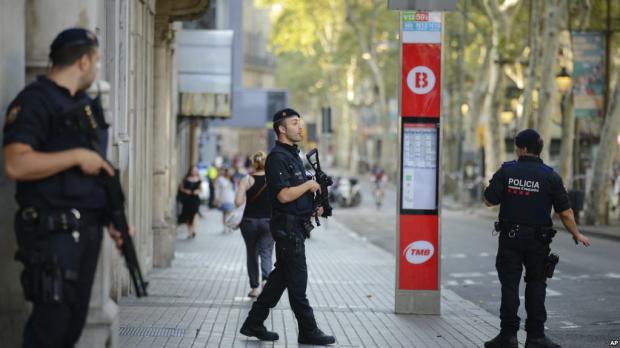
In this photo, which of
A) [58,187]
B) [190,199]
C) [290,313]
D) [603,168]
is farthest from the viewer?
[603,168]

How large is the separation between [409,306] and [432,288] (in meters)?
→ 0.29

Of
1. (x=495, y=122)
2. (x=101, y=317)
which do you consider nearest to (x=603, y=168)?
(x=495, y=122)

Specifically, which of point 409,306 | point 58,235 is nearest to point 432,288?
point 409,306

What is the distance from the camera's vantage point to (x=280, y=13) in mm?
71688

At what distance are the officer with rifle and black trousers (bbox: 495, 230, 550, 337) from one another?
4160mm

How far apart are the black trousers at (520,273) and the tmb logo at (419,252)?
2598 mm

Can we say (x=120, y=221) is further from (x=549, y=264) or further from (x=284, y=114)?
(x=549, y=264)

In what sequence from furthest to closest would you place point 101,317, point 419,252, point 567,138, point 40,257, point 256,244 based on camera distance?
1. point 567,138
2. point 256,244
3. point 419,252
4. point 101,317
5. point 40,257

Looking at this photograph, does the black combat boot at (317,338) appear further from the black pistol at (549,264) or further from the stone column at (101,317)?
the stone column at (101,317)

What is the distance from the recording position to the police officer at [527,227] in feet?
30.6

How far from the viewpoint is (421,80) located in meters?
12.0

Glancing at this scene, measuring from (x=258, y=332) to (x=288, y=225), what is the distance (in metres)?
0.98

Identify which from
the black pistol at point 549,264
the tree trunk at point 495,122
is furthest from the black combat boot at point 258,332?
the tree trunk at point 495,122

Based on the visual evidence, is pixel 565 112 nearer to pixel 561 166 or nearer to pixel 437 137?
pixel 561 166
